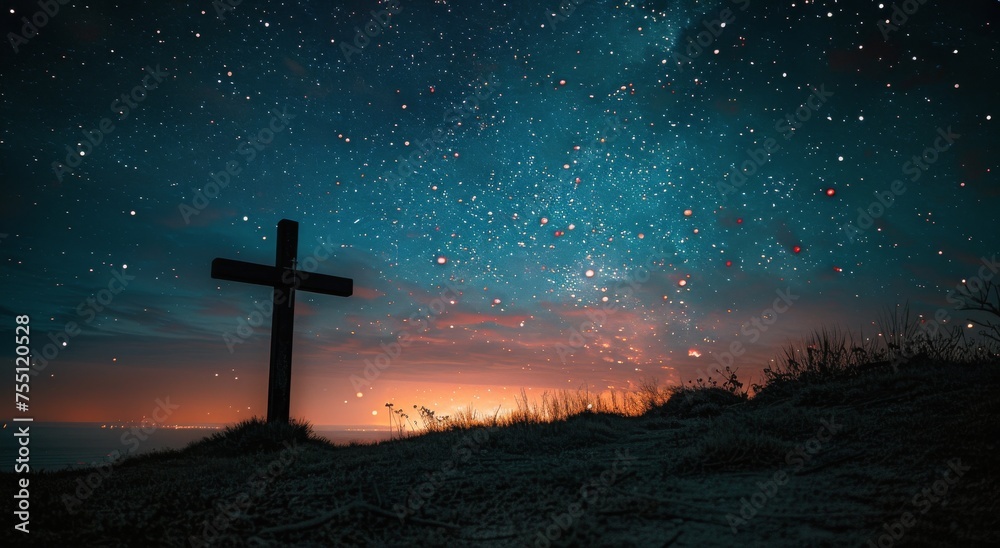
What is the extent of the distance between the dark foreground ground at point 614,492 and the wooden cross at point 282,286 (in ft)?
10.8

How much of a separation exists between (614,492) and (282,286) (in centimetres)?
825

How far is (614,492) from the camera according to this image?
4090 mm

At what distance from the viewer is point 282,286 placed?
10.2 m

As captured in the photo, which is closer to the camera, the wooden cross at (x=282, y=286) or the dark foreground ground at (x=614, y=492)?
the dark foreground ground at (x=614, y=492)

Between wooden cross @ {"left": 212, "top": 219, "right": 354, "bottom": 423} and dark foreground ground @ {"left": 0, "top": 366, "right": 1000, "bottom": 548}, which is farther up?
wooden cross @ {"left": 212, "top": 219, "right": 354, "bottom": 423}

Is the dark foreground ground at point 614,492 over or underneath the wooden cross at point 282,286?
underneath

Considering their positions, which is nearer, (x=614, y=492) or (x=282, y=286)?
(x=614, y=492)

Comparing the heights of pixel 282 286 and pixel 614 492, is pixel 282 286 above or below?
above

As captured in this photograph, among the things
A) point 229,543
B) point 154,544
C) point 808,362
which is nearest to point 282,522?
point 229,543

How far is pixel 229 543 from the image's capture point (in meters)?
3.48

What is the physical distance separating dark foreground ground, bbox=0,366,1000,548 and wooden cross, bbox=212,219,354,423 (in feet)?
10.8

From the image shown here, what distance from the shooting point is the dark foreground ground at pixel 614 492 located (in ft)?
11.2

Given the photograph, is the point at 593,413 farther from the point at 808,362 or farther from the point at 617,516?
the point at 617,516

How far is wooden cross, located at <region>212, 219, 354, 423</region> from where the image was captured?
9.65 m
